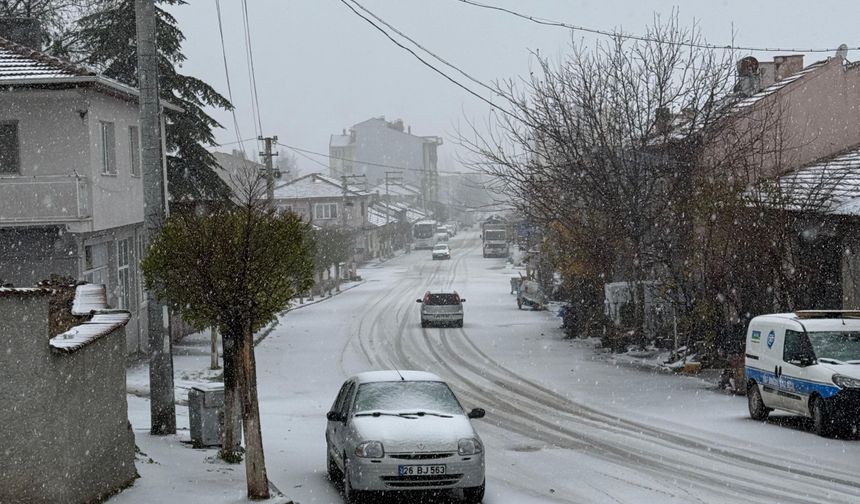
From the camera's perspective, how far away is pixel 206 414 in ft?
53.2

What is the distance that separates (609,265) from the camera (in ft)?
122

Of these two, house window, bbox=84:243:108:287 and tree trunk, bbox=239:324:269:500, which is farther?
house window, bbox=84:243:108:287

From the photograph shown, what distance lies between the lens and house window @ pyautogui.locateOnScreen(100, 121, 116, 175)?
27734 mm

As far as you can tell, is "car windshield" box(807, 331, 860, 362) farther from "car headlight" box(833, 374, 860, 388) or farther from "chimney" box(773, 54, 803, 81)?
"chimney" box(773, 54, 803, 81)

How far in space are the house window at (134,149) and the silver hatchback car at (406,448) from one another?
59.4 ft

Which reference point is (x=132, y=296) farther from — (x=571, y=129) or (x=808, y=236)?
(x=808, y=236)

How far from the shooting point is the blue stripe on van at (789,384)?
1692cm

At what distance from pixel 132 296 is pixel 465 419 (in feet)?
67.2

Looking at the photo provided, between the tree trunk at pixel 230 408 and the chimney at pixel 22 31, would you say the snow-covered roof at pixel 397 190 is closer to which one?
the chimney at pixel 22 31

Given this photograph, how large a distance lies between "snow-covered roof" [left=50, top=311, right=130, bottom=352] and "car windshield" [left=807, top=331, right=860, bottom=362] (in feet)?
36.6

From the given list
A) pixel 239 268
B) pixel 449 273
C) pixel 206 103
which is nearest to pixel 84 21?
pixel 206 103

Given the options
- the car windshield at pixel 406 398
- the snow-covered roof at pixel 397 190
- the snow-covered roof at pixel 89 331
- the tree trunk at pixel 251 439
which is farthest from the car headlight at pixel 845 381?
the snow-covered roof at pixel 397 190

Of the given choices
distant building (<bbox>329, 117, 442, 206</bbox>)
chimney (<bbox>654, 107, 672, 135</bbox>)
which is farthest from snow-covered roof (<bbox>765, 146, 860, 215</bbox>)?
distant building (<bbox>329, 117, 442, 206</bbox>)

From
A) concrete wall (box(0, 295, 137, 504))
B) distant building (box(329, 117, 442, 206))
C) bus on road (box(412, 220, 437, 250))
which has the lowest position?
concrete wall (box(0, 295, 137, 504))
